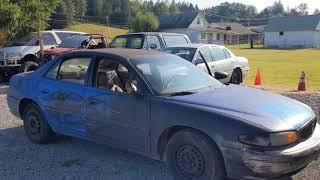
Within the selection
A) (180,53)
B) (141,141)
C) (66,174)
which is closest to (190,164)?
(141,141)

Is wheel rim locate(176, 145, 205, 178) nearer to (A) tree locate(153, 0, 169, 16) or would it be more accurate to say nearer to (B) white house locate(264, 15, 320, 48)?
(B) white house locate(264, 15, 320, 48)

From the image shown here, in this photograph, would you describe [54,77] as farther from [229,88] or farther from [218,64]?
[218,64]

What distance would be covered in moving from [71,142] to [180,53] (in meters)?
6.15

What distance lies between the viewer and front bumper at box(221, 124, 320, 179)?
4.48 meters

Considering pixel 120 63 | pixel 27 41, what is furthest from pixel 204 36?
pixel 120 63

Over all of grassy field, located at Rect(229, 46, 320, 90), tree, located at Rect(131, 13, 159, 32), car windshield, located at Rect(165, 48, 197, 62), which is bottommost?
grassy field, located at Rect(229, 46, 320, 90)

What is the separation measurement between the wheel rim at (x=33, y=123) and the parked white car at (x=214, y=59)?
565cm

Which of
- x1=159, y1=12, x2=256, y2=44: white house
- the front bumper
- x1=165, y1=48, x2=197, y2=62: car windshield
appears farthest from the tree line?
the front bumper

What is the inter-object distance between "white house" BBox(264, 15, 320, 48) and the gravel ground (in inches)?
2651

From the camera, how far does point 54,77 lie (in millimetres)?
6738

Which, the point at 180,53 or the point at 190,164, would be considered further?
the point at 180,53

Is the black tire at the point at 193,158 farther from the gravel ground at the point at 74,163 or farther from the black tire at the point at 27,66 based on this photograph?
the black tire at the point at 27,66

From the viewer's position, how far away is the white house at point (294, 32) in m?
71.8

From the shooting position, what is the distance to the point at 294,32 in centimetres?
7388
